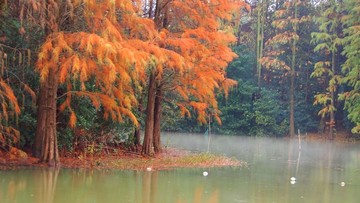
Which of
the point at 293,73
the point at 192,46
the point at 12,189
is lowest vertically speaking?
the point at 12,189

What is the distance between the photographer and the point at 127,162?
1441 cm

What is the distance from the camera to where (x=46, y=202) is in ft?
27.2

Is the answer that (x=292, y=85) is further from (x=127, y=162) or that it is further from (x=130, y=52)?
(x=130, y=52)

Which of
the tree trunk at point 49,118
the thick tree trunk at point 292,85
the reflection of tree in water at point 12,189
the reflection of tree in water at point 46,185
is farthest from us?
the thick tree trunk at point 292,85

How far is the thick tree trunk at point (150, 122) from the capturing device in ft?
53.4

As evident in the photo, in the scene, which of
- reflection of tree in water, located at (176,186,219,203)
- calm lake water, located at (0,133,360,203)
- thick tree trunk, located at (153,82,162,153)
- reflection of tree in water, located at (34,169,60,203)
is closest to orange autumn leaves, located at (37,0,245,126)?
thick tree trunk, located at (153,82,162,153)

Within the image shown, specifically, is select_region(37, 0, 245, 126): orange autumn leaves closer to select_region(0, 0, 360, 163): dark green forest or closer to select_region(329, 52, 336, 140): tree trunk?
select_region(0, 0, 360, 163): dark green forest

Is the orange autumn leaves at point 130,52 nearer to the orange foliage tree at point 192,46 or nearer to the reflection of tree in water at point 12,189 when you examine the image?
the orange foliage tree at point 192,46

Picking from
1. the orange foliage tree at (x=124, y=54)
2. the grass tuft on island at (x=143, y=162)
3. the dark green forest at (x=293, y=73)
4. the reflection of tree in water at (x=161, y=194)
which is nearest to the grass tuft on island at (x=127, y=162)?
the grass tuft on island at (x=143, y=162)

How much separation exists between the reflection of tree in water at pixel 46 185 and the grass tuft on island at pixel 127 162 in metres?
1.05

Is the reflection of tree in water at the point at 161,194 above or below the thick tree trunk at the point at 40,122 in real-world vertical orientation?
below

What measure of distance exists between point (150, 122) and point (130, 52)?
5.30 metres

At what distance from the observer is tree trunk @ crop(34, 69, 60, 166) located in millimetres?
12734

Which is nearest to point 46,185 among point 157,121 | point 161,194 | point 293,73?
point 161,194
